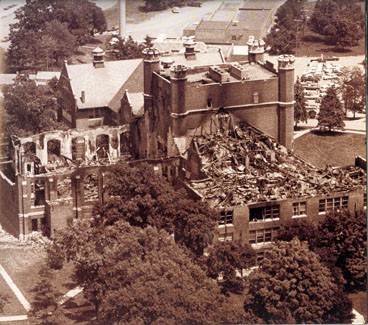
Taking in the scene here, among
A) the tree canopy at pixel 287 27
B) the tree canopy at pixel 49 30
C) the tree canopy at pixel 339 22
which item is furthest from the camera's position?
the tree canopy at pixel 49 30

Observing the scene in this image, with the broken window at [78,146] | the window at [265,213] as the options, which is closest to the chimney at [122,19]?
the broken window at [78,146]

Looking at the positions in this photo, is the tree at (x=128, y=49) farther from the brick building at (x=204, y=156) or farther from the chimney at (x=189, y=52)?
the brick building at (x=204, y=156)

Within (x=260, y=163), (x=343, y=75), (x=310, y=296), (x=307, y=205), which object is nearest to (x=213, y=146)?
(x=260, y=163)

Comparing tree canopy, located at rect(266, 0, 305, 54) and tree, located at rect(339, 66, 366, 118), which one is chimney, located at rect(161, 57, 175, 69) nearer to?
tree, located at rect(339, 66, 366, 118)

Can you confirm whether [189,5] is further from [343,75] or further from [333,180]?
[333,180]

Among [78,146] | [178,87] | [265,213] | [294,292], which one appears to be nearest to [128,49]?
[78,146]

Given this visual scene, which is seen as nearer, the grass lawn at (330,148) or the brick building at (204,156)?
the brick building at (204,156)

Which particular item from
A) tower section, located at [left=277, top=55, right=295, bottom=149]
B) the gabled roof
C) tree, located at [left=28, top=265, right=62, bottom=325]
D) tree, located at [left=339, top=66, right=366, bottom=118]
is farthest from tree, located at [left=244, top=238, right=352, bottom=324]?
tree, located at [left=339, top=66, right=366, bottom=118]
